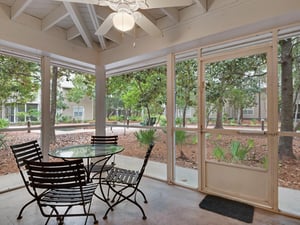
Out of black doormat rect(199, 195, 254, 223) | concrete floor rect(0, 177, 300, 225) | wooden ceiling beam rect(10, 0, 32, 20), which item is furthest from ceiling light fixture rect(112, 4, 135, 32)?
black doormat rect(199, 195, 254, 223)

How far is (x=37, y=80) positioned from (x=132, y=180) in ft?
8.21

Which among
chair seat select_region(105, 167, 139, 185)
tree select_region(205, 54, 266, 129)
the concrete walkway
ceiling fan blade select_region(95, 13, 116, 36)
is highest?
ceiling fan blade select_region(95, 13, 116, 36)

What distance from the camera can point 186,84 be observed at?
333 centimetres

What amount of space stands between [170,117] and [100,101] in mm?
1820

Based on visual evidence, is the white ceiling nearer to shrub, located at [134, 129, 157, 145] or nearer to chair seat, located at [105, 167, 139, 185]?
shrub, located at [134, 129, 157, 145]

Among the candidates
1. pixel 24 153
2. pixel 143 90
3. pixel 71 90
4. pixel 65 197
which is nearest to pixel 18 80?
pixel 71 90

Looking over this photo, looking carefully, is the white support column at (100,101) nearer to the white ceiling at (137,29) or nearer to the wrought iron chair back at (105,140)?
the white ceiling at (137,29)

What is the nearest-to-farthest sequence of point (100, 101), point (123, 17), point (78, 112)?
point (123, 17)
point (78, 112)
point (100, 101)

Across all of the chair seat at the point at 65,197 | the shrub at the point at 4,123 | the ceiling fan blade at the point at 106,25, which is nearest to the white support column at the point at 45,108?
the shrub at the point at 4,123

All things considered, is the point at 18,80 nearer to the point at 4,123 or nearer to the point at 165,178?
the point at 4,123

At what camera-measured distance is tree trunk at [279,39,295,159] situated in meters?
2.40

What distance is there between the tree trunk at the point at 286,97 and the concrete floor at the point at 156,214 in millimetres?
820

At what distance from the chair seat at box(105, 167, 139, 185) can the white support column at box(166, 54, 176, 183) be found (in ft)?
3.17

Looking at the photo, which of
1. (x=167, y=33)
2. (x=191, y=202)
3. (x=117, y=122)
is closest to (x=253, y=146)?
(x=191, y=202)
